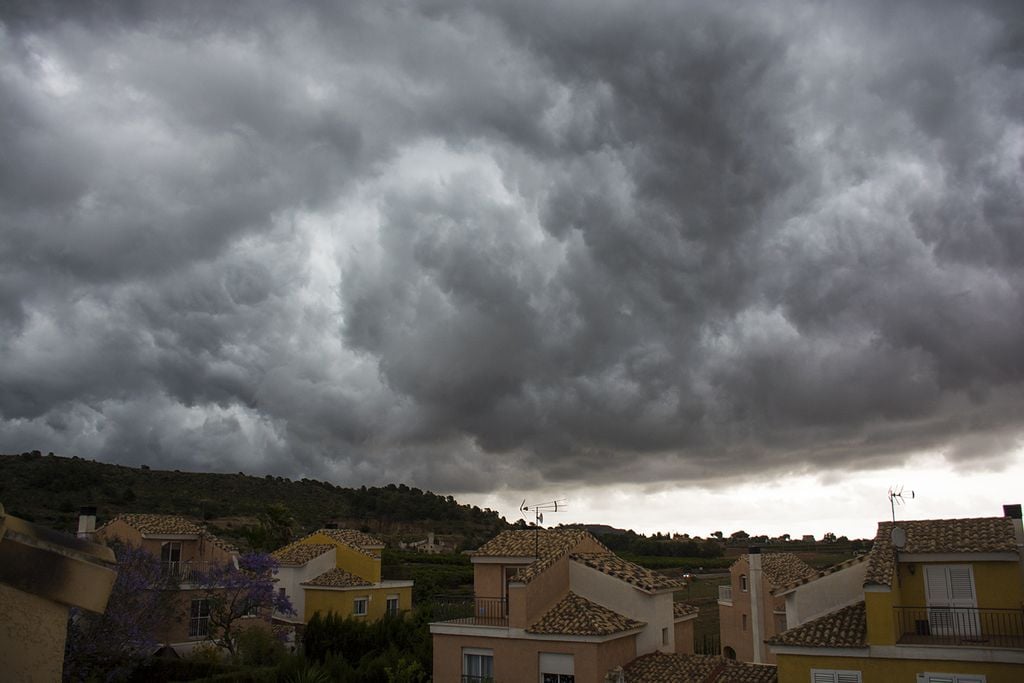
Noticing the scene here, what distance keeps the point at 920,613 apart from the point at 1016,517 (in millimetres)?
4155

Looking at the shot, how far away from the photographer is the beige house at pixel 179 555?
41969 mm

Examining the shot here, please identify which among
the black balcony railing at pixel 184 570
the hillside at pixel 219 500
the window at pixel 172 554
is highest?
the hillside at pixel 219 500

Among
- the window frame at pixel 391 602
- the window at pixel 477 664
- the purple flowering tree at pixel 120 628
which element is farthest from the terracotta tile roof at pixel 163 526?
the window at pixel 477 664

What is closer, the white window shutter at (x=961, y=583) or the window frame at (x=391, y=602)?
the white window shutter at (x=961, y=583)

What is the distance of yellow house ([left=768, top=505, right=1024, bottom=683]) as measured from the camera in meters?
21.2

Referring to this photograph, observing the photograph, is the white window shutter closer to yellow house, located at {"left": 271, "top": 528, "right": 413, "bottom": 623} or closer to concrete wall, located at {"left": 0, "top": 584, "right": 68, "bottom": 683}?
concrete wall, located at {"left": 0, "top": 584, "right": 68, "bottom": 683}

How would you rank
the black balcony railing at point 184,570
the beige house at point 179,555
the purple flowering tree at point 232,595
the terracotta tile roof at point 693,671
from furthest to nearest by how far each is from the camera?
the beige house at point 179,555 → the black balcony railing at point 184,570 → the purple flowering tree at point 232,595 → the terracotta tile roof at point 693,671

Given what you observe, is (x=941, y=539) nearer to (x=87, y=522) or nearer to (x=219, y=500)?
(x=87, y=522)

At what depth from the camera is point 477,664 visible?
2827cm

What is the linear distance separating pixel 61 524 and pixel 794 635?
64.9m

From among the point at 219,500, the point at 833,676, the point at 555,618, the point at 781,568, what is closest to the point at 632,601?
the point at 555,618

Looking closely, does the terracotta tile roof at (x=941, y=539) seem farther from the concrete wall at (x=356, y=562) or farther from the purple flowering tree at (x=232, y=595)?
the concrete wall at (x=356, y=562)

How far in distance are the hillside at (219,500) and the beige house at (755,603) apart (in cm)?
4369

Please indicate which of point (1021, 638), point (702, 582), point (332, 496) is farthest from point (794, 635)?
point (332, 496)
